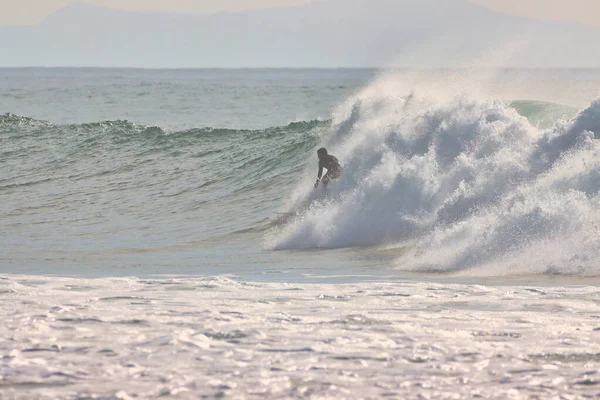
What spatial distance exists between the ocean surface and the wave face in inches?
1.4

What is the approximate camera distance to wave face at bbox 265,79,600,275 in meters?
11.4

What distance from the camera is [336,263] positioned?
1241 centimetres

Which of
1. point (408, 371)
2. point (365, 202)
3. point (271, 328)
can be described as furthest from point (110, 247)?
point (408, 371)

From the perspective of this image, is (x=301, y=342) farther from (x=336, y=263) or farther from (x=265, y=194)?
(x=265, y=194)

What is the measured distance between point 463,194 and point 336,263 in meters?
2.44

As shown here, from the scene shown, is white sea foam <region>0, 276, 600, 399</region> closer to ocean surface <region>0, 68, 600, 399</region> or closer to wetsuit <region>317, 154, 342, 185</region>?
ocean surface <region>0, 68, 600, 399</region>

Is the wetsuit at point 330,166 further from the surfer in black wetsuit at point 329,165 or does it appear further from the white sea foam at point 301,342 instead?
the white sea foam at point 301,342

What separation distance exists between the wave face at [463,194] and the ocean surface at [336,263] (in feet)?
0.12

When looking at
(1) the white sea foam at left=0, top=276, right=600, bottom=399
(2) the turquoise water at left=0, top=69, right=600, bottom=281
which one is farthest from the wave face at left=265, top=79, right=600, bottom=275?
(1) the white sea foam at left=0, top=276, right=600, bottom=399

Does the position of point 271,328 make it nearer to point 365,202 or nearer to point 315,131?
point 365,202

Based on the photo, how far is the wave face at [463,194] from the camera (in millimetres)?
11406

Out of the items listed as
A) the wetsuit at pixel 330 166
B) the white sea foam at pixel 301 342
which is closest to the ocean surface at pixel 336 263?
the white sea foam at pixel 301 342

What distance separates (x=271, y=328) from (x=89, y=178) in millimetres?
16753

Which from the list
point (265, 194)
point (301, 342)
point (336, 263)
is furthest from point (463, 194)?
point (265, 194)
